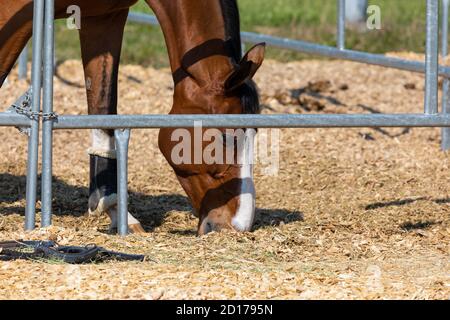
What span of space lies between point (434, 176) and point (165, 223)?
1994 mm

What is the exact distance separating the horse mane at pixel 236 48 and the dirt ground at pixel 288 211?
0.60 meters

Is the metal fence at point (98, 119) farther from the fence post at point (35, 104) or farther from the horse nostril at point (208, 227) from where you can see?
the horse nostril at point (208, 227)

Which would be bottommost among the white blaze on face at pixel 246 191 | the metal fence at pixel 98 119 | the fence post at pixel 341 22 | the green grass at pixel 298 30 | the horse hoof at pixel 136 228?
the horse hoof at pixel 136 228

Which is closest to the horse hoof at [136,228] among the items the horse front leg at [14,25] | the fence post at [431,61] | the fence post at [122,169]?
the fence post at [122,169]

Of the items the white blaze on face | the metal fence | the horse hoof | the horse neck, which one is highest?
the horse neck

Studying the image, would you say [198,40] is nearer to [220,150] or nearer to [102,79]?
[220,150]

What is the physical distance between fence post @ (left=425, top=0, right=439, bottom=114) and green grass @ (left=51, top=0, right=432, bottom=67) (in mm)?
5858

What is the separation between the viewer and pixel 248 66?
451 cm

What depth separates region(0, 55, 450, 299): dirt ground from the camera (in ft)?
11.1

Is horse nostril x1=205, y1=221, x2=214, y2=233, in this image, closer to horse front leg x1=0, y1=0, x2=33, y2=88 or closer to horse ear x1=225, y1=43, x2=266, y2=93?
horse ear x1=225, y1=43, x2=266, y2=93

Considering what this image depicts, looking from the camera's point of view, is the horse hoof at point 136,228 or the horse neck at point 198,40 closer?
the horse neck at point 198,40

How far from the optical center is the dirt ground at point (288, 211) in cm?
339

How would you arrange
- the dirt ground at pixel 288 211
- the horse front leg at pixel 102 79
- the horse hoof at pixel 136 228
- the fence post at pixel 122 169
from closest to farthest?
the dirt ground at pixel 288 211, the fence post at pixel 122 169, the horse hoof at pixel 136 228, the horse front leg at pixel 102 79

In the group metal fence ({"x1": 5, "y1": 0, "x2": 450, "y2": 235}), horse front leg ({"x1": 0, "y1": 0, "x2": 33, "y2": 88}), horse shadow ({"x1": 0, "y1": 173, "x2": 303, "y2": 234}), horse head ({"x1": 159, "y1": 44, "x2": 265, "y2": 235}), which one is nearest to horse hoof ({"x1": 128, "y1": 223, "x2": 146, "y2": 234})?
horse shadow ({"x1": 0, "y1": 173, "x2": 303, "y2": 234})
